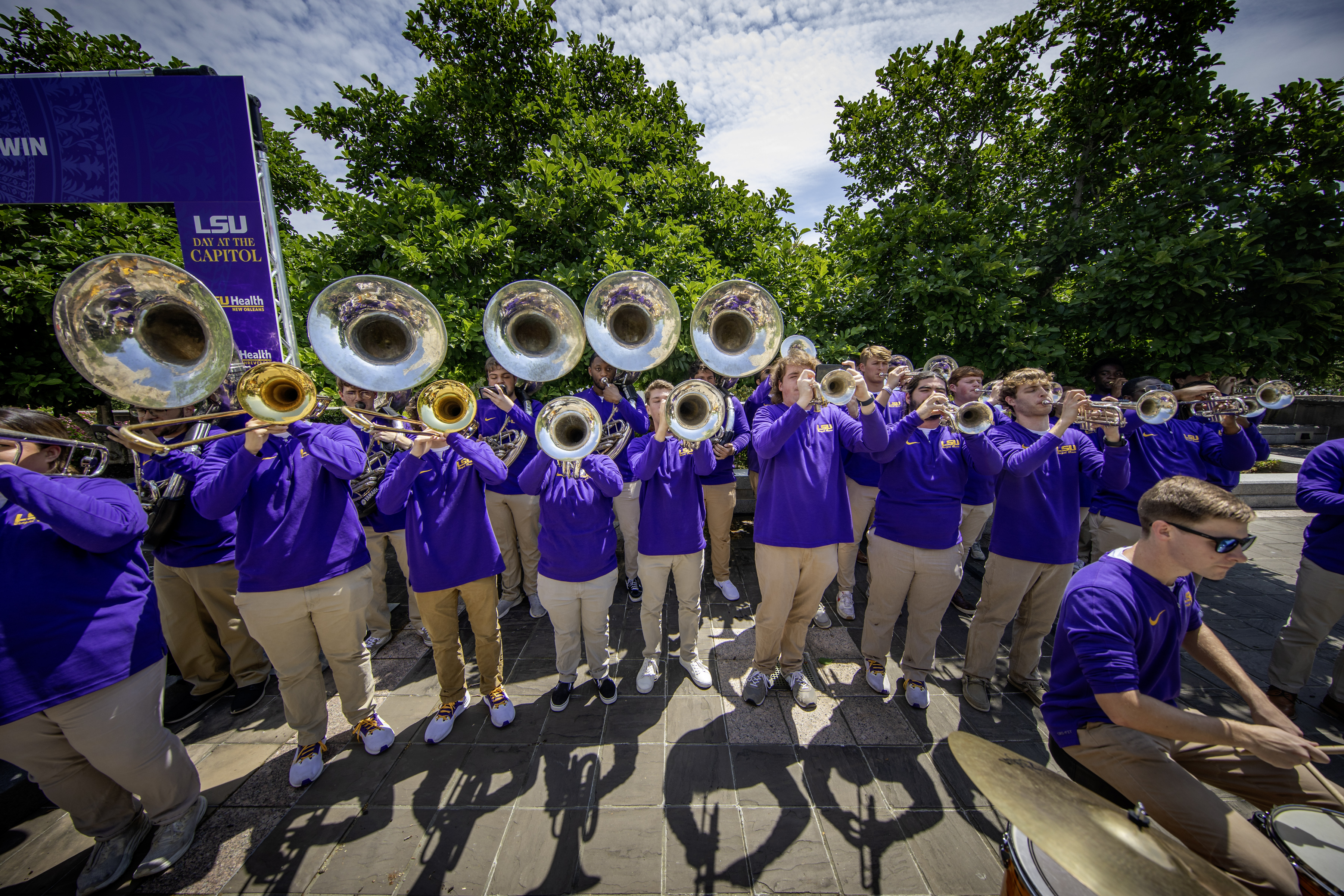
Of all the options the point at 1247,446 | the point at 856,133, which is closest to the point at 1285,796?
the point at 1247,446

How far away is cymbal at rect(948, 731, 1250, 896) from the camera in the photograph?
4.56ft

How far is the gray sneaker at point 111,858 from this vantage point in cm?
241

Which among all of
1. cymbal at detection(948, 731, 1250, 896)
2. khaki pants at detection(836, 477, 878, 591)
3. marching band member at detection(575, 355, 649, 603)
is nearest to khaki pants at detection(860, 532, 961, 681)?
khaki pants at detection(836, 477, 878, 591)

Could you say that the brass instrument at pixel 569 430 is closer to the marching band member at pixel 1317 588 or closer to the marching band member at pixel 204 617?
the marching band member at pixel 204 617

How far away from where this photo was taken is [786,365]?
3.60 metres

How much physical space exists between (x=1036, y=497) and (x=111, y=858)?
6.70m

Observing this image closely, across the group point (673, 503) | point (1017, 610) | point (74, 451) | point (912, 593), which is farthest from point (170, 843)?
point (1017, 610)

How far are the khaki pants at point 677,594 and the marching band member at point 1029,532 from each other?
7.84 ft

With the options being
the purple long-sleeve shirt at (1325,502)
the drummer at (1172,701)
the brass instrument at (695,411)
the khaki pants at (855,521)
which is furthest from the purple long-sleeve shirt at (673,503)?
the purple long-sleeve shirt at (1325,502)

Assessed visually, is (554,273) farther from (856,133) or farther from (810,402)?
(856,133)

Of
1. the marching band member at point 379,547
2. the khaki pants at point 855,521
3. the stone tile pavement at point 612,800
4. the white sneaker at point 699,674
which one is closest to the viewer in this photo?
the stone tile pavement at point 612,800

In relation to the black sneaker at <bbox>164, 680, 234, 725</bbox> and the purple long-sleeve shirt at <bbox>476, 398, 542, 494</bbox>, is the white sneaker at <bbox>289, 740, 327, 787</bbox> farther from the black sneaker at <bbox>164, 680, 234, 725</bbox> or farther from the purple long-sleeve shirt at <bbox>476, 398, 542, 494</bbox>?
the purple long-sleeve shirt at <bbox>476, 398, 542, 494</bbox>

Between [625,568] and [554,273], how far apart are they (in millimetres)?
4046

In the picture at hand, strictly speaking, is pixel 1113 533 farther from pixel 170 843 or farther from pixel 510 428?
pixel 170 843
